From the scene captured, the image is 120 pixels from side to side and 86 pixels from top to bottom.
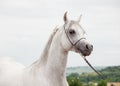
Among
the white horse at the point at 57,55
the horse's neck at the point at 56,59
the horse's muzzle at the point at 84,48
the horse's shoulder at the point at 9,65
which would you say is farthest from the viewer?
the horse's shoulder at the point at 9,65

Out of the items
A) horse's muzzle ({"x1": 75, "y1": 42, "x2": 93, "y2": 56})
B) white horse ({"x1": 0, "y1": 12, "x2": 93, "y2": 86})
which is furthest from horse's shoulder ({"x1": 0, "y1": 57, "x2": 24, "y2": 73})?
horse's muzzle ({"x1": 75, "y1": 42, "x2": 93, "y2": 56})

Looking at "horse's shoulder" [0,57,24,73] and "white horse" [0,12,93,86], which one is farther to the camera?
"horse's shoulder" [0,57,24,73]

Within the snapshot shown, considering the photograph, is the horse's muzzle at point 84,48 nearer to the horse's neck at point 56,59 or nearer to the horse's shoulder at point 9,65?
the horse's neck at point 56,59

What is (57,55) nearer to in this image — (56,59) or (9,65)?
(56,59)

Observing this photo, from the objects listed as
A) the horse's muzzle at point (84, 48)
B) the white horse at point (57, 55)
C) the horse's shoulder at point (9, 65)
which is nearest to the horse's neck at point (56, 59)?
the white horse at point (57, 55)

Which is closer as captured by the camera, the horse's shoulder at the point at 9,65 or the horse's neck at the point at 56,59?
the horse's neck at the point at 56,59

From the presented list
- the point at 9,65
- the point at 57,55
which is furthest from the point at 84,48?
the point at 9,65

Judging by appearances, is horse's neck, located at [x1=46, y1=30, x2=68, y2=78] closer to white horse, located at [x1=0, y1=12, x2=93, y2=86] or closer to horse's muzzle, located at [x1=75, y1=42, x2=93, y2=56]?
white horse, located at [x1=0, y1=12, x2=93, y2=86]

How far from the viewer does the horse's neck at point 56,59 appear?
9.26m

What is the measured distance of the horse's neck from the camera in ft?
30.4

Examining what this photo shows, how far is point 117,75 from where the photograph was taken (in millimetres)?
61719

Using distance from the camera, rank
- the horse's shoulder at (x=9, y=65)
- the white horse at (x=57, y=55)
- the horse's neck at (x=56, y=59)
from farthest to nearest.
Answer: the horse's shoulder at (x=9, y=65) → the horse's neck at (x=56, y=59) → the white horse at (x=57, y=55)

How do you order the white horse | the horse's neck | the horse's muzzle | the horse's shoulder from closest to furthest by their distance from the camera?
the horse's muzzle → the white horse → the horse's neck → the horse's shoulder

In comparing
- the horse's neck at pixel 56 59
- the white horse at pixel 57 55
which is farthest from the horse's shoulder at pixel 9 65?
the horse's neck at pixel 56 59
